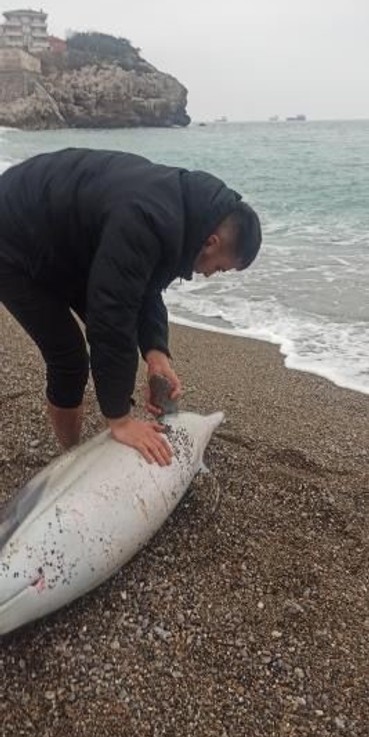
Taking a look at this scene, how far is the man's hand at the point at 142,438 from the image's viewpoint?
2.80 meters

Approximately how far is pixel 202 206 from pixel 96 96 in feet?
265

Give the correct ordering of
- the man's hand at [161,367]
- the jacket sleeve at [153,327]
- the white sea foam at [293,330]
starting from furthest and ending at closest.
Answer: the white sea foam at [293,330], the man's hand at [161,367], the jacket sleeve at [153,327]

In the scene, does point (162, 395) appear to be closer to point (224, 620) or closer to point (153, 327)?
point (153, 327)

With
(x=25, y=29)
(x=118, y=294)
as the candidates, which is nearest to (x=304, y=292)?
(x=118, y=294)

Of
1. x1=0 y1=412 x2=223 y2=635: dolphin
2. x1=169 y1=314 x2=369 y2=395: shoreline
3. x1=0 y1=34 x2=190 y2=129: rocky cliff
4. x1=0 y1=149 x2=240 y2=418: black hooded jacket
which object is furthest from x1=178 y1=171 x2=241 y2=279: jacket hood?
x1=0 y1=34 x2=190 y2=129: rocky cliff

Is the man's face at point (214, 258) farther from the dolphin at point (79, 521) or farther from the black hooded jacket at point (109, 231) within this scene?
the dolphin at point (79, 521)

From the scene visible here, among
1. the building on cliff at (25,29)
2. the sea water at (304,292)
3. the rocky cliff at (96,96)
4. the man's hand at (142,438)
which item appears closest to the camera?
the man's hand at (142,438)

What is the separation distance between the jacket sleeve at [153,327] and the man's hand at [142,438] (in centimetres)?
39

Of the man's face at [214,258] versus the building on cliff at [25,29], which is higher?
the building on cliff at [25,29]

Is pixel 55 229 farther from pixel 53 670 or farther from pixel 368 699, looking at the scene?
pixel 368 699

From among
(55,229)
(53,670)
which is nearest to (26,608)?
(53,670)

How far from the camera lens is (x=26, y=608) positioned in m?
2.33

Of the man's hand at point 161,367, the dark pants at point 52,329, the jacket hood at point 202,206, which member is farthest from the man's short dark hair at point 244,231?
the dark pants at point 52,329

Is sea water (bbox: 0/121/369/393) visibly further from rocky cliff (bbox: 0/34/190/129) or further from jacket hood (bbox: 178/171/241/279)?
rocky cliff (bbox: 0/34/190/129)
